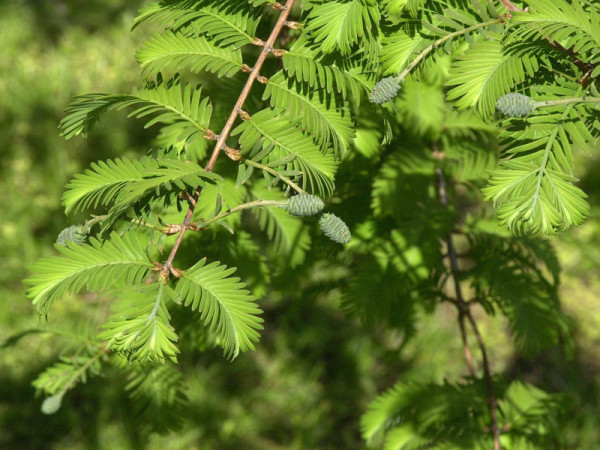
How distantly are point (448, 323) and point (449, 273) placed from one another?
137 centimetres

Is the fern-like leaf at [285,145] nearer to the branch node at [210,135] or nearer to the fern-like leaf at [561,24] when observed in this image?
the branch node at [210,135]

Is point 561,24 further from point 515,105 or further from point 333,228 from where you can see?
point 333,228

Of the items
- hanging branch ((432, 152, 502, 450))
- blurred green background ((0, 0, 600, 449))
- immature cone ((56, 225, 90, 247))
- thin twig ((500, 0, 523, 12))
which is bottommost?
blurred green background ((0, 0, 600, 449))

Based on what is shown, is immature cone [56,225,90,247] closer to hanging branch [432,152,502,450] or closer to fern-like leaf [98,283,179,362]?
fern-like leaf [98,283,179,362]

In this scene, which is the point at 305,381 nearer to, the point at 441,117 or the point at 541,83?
the point at 441,117

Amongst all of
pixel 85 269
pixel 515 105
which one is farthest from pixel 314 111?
pixel 85 269

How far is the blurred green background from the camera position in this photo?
7.86 feet

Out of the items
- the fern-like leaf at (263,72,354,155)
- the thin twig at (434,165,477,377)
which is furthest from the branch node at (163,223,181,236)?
the thin twig at (434,165,477,377)

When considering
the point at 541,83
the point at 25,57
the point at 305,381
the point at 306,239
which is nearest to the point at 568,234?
the point at 305,381

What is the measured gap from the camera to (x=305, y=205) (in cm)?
76

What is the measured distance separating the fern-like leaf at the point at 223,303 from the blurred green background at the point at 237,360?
4.35ft

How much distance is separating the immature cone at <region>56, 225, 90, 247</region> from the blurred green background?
4.62 feet

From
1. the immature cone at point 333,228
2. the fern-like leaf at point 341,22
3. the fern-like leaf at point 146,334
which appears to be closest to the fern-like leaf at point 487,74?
the fern-like leaf at point 341,22

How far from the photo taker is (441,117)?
1.40m
